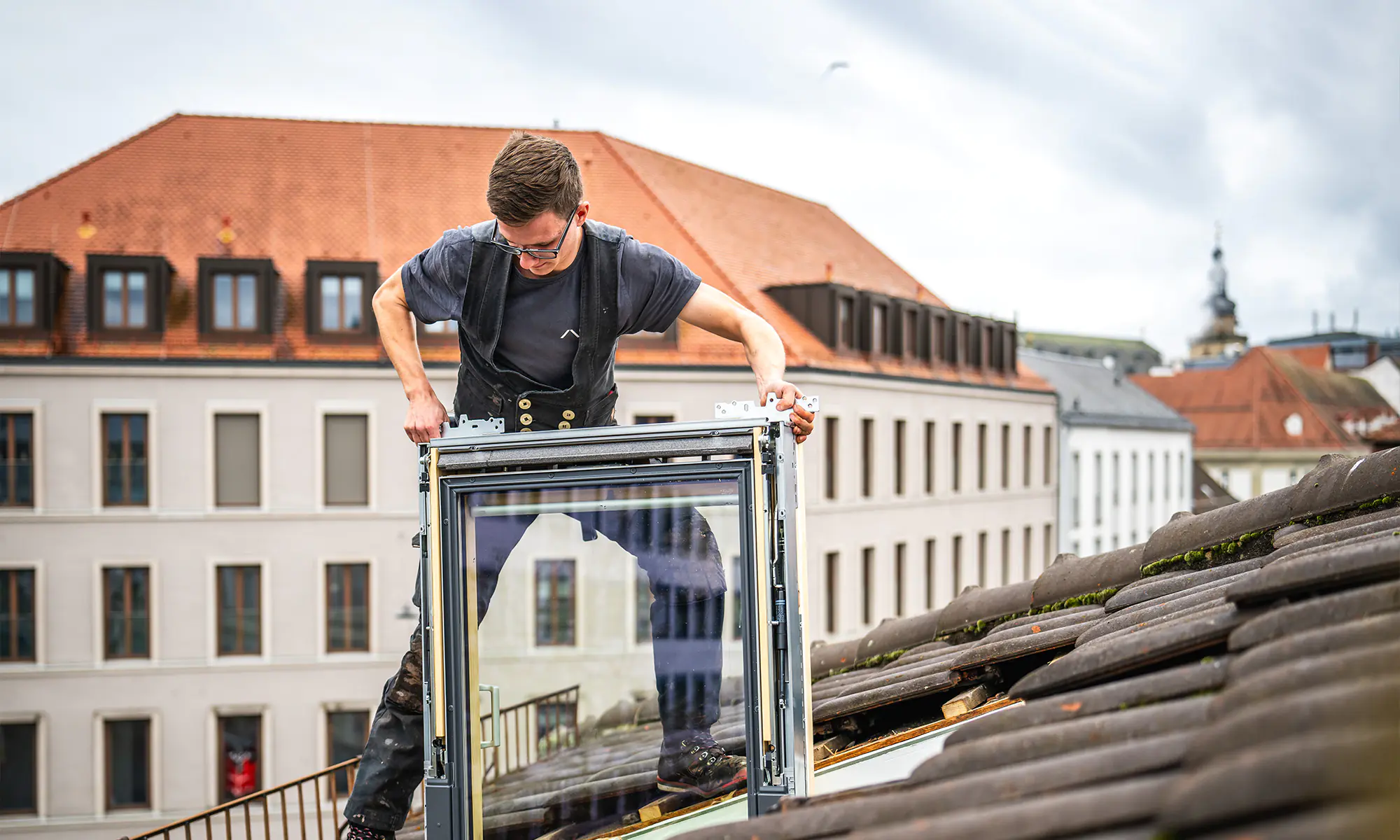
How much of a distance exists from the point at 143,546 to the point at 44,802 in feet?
14.9

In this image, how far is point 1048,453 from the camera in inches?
1487

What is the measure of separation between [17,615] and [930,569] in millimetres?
19492

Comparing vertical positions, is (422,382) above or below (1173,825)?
above

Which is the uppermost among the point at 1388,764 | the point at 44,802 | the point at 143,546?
the point at 1388,764

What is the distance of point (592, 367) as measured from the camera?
3.19 meters

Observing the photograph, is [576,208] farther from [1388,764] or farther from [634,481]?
[1388,764]

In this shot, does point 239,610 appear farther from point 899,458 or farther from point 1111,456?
point 1111,456

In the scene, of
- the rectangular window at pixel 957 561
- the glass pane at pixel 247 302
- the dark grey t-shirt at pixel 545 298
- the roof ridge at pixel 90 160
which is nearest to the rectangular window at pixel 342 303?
the glass pane at pixel 247 302

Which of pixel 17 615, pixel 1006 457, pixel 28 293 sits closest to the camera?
pixel 17 615

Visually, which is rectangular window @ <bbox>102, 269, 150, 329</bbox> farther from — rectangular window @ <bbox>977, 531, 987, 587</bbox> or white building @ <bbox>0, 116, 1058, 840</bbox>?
rectangular window @ <bbox>977, 531, 987, 587</bbox>

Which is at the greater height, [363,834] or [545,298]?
[545,298]

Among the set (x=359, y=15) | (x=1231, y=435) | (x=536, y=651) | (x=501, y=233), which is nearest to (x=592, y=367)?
(x=501, y=233)

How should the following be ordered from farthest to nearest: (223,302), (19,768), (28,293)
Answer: (223,302) → (28,293) → (19,768)

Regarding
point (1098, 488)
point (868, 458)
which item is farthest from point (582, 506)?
point (1098, 488)
